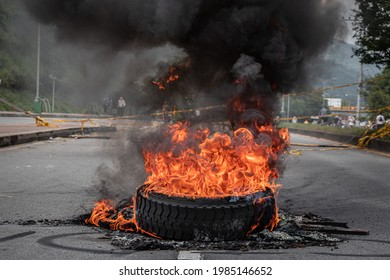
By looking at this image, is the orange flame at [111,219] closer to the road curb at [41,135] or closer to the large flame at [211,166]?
the large flame at [211,166]

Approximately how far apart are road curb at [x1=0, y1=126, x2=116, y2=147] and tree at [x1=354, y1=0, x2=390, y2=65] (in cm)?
1150

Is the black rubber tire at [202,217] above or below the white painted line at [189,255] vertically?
above

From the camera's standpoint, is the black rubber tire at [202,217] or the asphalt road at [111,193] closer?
the asphalt road at [111,193]

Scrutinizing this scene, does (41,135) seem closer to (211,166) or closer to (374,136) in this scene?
(374,136)

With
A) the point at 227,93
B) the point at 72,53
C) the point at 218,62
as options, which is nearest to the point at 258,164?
the point at 227,93

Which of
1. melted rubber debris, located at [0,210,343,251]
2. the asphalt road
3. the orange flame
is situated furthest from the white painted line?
the orange flame

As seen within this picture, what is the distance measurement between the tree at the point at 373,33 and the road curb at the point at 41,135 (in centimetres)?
1150

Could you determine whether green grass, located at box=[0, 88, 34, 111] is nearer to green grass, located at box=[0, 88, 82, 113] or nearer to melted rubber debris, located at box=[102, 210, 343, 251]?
green grass, located at box=[0, 88, 82, 113]

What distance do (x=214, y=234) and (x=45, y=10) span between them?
3.28 meters

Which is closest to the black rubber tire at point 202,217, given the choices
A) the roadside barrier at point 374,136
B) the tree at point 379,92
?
the roadside barrier at point 374,136

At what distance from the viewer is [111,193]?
640 centimetres

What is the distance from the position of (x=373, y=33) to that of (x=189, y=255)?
1455cm

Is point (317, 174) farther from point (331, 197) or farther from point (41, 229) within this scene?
point (41, 229)

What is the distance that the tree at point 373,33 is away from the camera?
15.6m
